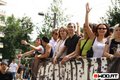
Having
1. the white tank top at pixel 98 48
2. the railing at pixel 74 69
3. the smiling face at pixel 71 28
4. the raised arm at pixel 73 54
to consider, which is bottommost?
the railing at pixel 74 69

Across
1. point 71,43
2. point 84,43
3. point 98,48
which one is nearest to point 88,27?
point 84,43

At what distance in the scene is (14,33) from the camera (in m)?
96.3

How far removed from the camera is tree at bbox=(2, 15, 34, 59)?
92438 millimetres

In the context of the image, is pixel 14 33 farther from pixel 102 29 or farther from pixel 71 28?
pixel 102 29

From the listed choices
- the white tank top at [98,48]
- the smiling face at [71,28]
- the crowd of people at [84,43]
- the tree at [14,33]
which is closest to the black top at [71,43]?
the crowd of people at [84,43]

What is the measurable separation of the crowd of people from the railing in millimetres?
124

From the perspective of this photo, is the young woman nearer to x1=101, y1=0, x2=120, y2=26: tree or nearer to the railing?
the railing

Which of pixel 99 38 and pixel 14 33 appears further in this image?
pixel 14 33

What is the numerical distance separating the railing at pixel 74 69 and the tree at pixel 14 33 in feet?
264

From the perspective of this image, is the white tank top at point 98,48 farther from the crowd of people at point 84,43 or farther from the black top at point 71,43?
the black top at point 71,43

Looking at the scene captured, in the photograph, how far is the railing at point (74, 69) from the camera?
7.80 m

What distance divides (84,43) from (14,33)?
8864 centimetres

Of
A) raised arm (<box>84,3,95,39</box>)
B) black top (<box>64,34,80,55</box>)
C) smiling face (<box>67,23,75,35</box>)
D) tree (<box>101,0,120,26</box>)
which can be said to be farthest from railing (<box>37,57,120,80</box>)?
tree (<box>101,0,120,26</box>)

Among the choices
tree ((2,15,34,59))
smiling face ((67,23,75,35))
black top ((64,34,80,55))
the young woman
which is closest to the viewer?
the young woman
